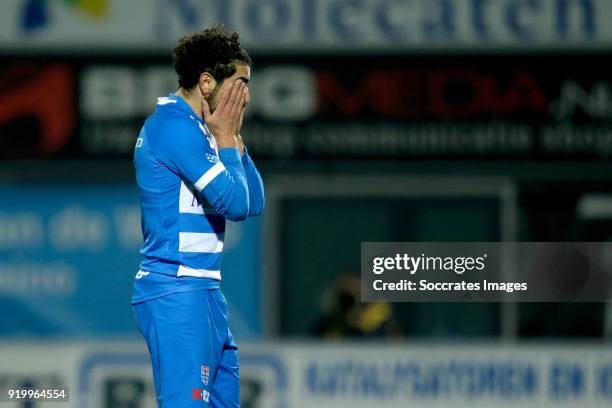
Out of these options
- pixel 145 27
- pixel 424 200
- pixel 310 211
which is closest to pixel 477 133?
pixel 424 200

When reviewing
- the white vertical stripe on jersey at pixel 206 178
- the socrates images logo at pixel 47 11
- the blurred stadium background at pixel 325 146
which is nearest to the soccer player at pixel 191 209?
the white vertical stripe on jersey at pixel 206 178

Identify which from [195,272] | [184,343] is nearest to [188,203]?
[195,272]

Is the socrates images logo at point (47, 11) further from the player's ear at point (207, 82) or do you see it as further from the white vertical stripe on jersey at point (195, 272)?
the white vertical stripe on jersey at point (195, 272)

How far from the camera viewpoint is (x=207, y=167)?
4715mm

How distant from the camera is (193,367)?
4.73 m

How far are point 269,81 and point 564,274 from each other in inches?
99.6

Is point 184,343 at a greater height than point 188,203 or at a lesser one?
lesser

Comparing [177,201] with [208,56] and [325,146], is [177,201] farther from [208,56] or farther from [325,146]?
[325,146]

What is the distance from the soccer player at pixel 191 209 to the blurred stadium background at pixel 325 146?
15.9 feet

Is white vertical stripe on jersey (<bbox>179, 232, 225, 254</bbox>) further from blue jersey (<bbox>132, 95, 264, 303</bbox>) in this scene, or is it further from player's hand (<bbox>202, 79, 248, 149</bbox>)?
player's hand (<bbox>202, 79, 248, 149</bbox>)

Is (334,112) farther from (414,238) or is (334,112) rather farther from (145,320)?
(145,320)

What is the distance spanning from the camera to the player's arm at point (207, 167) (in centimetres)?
469

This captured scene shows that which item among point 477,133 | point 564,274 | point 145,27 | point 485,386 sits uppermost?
point 145,27

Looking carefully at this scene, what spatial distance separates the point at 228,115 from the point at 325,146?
512 centimetres
